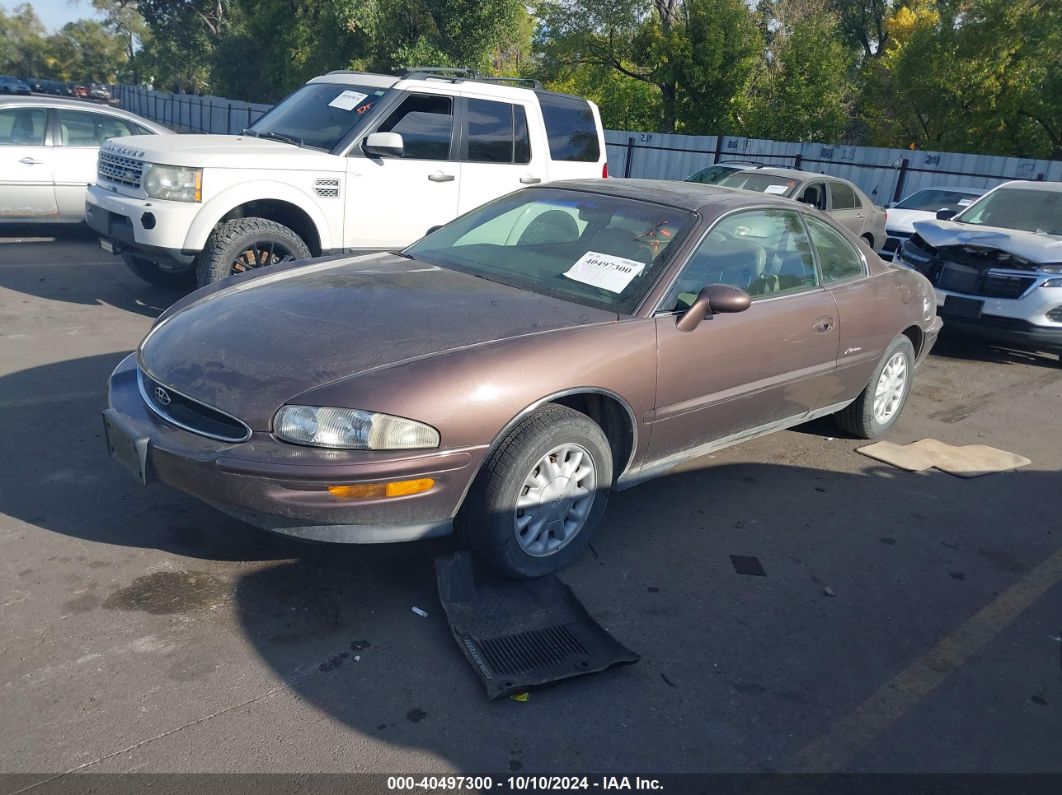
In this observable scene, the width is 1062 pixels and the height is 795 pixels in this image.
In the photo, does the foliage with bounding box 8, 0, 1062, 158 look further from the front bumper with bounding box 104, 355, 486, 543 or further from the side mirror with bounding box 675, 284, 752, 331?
the front bumper with bounding box 104, 355, 486, 543

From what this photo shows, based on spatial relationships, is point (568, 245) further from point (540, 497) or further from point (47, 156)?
point (47, 156)

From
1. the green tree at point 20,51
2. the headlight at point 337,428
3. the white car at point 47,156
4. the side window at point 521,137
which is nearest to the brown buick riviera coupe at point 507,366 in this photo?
the headlight at point 337,428

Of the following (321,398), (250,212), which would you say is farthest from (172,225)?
(321,398)

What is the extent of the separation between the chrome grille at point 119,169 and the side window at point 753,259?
4.61m

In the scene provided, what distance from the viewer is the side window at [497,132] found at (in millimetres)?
7844

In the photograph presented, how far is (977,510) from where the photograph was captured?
16.1 ft

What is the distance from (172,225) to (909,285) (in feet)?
17.0

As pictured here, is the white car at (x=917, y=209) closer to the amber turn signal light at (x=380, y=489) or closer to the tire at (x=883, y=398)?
the tire at (x=883, y=398)

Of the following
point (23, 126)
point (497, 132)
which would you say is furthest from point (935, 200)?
point (23, 126)

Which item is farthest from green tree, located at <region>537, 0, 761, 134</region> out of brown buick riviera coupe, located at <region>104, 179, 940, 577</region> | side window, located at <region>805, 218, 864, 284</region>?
brown buick riviera coupe, located at <region>104, 179, 940, 577</region>

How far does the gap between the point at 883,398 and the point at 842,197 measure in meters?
6.94

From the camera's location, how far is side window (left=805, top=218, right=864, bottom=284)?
5.05 m

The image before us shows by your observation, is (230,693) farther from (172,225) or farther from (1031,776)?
(172,225)

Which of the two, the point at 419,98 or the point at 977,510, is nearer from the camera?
the point at 977,510
